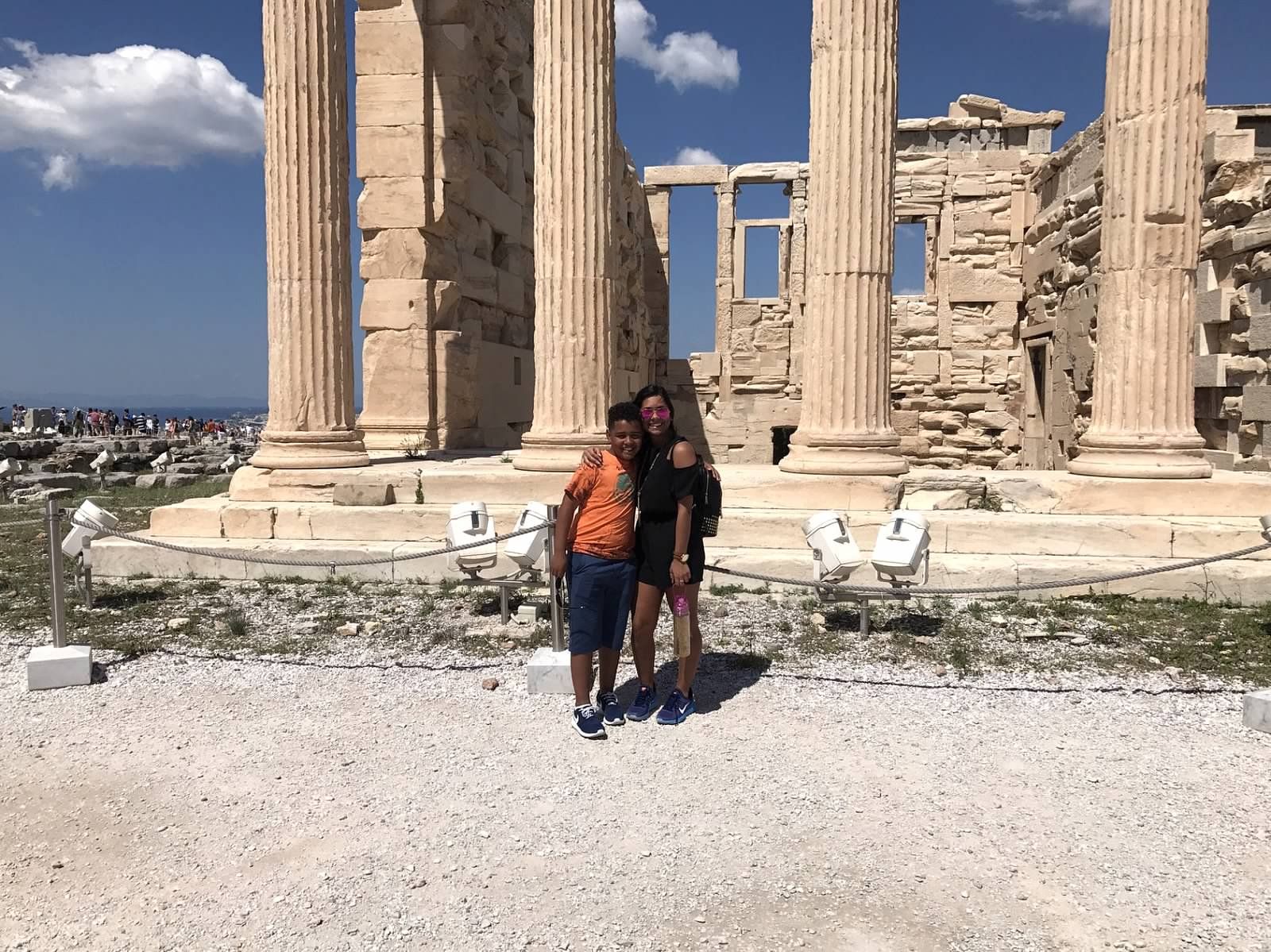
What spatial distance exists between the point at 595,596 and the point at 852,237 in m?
6.36

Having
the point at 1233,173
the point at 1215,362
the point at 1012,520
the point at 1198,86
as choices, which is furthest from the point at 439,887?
the point at 1233,173

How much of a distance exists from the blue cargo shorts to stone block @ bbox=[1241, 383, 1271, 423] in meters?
9.61

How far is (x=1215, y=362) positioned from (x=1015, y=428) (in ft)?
22.3

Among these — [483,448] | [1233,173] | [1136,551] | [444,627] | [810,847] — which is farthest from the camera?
[483,448]

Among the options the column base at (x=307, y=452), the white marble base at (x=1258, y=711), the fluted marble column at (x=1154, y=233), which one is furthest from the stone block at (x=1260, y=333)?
the column base at (x=307, y=452)

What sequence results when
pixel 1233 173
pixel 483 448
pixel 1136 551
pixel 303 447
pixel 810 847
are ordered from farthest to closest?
pixel 483 448 < pixel 1233 173 < pixel 303 447 < pixel 1136 551 < pixel 810 847

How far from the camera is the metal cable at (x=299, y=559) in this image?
6.62m

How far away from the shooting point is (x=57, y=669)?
19.6 feet

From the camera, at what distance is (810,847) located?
12.7ft

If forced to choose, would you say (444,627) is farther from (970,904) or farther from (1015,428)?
(1015,428)

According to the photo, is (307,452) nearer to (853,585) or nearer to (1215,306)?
(853,585)

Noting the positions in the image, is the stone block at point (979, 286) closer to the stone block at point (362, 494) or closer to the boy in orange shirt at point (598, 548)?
the stone block at point (362, 494)

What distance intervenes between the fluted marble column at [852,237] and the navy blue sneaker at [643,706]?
499cm

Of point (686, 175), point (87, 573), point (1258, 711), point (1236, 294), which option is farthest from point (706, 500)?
point (686, 175)
